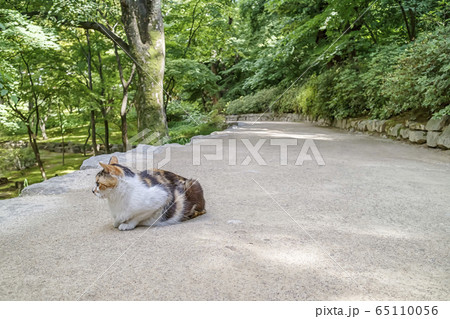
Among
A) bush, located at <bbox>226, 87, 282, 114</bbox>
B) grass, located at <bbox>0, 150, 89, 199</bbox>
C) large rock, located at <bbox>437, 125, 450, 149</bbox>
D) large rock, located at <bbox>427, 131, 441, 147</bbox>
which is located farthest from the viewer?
bush, located at <bbox>226, 87, 282, 114</bbox>

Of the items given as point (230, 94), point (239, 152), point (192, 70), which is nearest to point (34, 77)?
point (192, 70)

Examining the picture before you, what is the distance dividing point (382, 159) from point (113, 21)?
10.3m

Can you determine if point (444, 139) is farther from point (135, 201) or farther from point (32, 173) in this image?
point (32, 173)

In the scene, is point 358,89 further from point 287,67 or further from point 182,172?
point 287,67

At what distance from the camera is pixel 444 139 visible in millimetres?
5617

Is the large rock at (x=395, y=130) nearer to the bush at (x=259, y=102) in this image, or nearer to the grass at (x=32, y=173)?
the grass at (x=32, y=173)

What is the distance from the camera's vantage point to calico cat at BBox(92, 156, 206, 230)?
7.38 feet

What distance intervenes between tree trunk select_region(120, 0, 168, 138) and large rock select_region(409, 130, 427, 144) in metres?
5.78

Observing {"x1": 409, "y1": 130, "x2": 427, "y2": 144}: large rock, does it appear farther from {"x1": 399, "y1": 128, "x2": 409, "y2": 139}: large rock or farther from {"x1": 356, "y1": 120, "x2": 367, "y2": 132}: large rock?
{"x1": 356, "y1": 120, "x2": 367, "y2": 132}: large rock

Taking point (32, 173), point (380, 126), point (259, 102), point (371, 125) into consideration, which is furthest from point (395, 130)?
point (32, 173)

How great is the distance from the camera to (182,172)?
15.3 feet

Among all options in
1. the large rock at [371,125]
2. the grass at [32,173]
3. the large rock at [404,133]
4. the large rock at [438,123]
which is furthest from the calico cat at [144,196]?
the grass at [32,173]

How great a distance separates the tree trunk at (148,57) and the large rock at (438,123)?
19.6ft

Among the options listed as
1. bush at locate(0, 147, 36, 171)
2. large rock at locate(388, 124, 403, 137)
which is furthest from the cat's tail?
bush at locate(0, 147, 36, 171)
